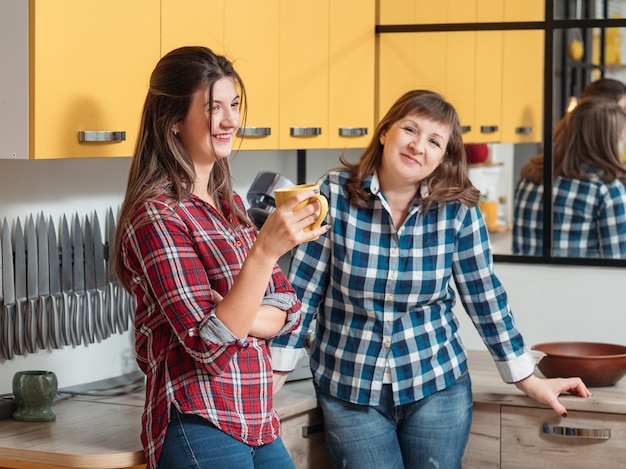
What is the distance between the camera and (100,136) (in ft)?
6.79

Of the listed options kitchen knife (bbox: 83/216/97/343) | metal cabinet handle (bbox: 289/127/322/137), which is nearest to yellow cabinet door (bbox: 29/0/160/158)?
kitchen knife (bbox: 83/216/97/343)

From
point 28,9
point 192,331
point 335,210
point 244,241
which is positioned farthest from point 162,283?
point 335,210

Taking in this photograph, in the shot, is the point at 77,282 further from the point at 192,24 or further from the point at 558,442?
the point at 558,442

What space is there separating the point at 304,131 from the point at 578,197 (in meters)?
1.11

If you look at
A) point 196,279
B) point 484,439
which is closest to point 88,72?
point 196,279

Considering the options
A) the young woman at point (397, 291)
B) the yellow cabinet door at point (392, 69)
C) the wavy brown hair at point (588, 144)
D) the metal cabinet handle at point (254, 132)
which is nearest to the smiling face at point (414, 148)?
the young woman at point (397, 291)

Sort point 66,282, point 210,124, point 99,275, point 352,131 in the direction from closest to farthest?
point 210,124 → point 66,282 → point 99,275 → point 352,131

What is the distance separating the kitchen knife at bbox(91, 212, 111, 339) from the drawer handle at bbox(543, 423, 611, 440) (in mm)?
1121

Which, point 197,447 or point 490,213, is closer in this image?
point 197,447

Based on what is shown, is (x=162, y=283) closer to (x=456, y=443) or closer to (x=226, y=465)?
(x=226, y=465)

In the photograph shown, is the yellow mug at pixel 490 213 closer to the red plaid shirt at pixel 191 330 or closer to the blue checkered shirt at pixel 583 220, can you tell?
the blue checkered shirt at pixel 583 220

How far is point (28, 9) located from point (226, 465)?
867 mm

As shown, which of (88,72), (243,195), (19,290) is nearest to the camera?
(88,72)

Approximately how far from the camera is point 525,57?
3.52 m
